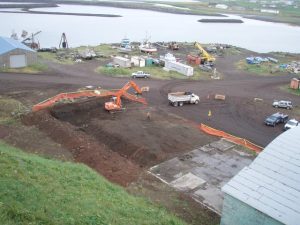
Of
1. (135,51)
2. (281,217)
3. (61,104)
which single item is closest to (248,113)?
(61,104)

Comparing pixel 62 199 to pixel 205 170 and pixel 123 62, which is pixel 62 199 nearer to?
pixel 205 170

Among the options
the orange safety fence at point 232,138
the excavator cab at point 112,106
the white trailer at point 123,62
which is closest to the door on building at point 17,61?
the white trailer at point 123,62

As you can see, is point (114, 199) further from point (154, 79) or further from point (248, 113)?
point (154, 79)

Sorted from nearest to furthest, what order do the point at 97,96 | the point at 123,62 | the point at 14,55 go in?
the point at 97,96 < the point at 14,55 < the point at 123,62

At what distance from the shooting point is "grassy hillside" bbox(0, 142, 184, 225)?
45.9 feet

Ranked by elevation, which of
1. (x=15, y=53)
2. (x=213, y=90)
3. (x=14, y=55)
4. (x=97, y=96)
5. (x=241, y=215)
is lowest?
(x=213, y=90)

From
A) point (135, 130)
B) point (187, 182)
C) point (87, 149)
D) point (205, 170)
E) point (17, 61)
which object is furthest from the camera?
point (17, 61)

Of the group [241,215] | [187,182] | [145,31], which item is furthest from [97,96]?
[145,31]

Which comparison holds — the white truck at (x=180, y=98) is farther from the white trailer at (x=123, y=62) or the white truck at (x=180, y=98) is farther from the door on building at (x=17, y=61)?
the door on building at (x=17, y=61)

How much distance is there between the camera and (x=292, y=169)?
64.8 ft

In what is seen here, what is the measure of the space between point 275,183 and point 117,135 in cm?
1608

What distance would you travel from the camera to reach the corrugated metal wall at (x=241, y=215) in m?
18.1

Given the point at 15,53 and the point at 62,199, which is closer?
the point at 62,199

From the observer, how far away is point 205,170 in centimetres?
2719
